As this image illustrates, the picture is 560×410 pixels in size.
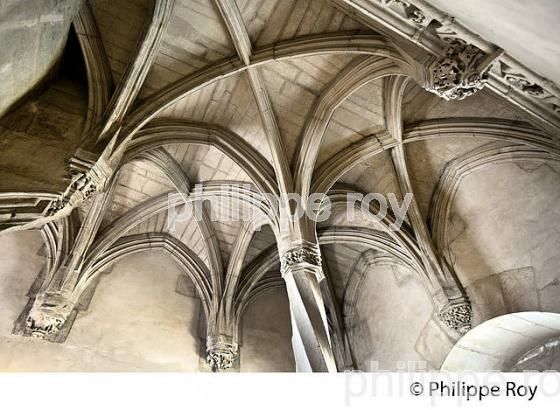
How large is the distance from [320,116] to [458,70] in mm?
3327

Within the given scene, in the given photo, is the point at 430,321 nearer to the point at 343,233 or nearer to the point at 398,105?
the point at 343,233

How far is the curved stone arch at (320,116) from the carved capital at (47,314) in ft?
14.4

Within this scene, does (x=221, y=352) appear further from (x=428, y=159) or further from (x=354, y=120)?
(x=428, y=159)

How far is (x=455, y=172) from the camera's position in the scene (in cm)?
846

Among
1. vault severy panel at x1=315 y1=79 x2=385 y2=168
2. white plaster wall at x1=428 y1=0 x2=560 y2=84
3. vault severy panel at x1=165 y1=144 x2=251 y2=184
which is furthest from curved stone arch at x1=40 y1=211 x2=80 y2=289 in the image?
white plaster wall at x1=428 y1=0 x2=560 y2=84

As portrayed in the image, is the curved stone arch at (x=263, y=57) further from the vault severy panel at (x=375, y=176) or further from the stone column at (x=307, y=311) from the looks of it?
the stone column at (x=307, y=311)

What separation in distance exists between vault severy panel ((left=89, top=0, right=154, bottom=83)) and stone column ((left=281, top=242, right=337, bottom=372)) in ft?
12.3

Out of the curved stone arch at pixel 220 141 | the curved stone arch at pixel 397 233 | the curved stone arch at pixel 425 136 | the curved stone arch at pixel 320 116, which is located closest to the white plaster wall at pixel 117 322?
the curved stone arch at pixel 220 141

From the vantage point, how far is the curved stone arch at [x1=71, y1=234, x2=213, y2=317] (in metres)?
9.34

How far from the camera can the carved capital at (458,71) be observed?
454 cm

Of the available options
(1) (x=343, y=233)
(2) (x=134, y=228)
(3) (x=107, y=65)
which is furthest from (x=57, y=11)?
(1) (x=343, y=233)

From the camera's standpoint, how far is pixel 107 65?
707 centimetres
